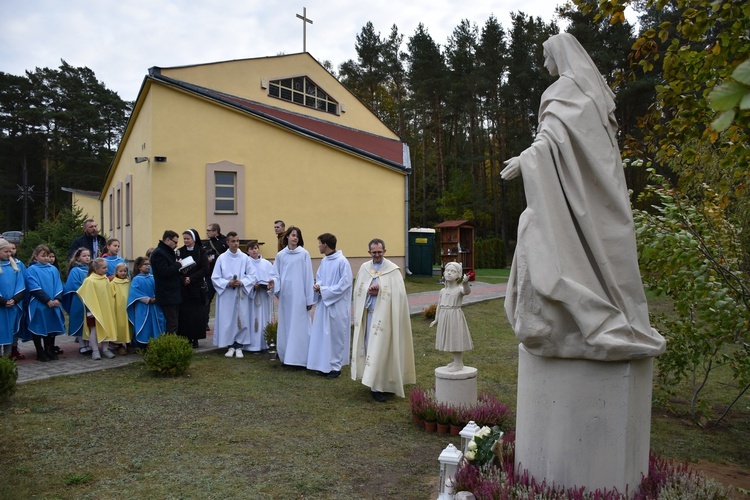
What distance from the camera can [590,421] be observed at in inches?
147

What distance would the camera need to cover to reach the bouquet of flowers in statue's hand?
4316 mm

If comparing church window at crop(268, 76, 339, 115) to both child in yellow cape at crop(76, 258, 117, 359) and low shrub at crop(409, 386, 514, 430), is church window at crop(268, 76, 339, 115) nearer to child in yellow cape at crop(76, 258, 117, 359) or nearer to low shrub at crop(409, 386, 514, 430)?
child in yellow cape at crop(76, 258, 117, 359)

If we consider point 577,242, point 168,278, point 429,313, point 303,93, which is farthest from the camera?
point 303,93

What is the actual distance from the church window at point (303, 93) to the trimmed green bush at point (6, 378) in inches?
839

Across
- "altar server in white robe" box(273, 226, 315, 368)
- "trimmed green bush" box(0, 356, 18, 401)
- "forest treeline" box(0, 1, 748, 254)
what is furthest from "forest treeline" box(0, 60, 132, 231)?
"trimmed green bush" box(0, 356, 18, 401)

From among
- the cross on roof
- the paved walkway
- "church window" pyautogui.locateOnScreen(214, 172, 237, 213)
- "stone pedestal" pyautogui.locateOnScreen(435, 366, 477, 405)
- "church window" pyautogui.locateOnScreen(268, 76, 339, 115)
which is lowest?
the paved walkway

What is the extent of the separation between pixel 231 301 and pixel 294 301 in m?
1.44

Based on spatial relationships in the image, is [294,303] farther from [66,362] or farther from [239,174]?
[239,174]

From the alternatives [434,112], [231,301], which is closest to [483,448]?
[231,301]

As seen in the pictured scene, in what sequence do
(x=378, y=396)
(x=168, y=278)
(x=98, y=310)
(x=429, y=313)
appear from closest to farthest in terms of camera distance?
(x=378, y=396) → (x=98, y=310) → (x=168, y=278) → (x=429, y=313)

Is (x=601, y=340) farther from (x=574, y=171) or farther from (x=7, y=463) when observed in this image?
(x=7, y=463)

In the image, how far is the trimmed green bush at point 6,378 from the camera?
6789 mm

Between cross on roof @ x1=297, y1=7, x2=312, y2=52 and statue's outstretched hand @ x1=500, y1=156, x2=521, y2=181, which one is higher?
cross on roof @ x1=297, y1=7, x2=312, y2=52

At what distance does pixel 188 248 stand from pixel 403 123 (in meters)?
38.5
